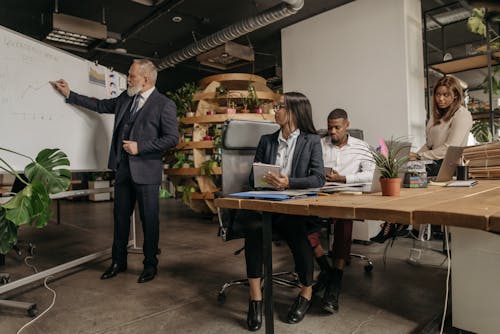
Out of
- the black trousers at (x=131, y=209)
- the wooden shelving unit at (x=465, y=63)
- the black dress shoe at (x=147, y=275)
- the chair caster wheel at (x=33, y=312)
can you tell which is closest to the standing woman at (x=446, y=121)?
the wooden shelving unit at (x=465, y=63)

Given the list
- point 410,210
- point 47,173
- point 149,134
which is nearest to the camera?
point 410,210

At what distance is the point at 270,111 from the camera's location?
4.71 metres

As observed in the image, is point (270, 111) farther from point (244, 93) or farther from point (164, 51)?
point (164, 51)

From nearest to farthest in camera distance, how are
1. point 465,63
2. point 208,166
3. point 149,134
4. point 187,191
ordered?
point 149,134
point 465,63
point 208,166
point 187,191

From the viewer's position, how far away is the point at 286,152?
1.98 m

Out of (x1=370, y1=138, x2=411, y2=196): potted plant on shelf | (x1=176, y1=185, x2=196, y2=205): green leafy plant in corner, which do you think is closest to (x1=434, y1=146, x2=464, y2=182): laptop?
(x1=370, y1=138, x2=411, y2=196): potted plant on shelf

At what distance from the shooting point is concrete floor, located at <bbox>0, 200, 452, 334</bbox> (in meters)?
1.75

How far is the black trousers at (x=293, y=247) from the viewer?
5.60 feet

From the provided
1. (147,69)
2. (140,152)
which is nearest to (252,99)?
(147,69)

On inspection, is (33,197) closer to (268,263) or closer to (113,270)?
(113,270)

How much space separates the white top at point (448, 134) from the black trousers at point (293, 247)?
1364 millimetres

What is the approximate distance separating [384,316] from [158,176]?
169 cm

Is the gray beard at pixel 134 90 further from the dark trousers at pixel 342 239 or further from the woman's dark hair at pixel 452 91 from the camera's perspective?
the woman's dark hair at pixel 452 91

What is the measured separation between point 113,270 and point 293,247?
4.95 ft
